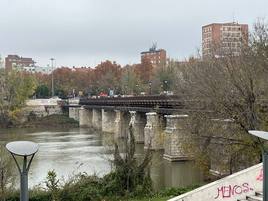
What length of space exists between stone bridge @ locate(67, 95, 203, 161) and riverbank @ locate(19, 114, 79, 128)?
5.89 ft

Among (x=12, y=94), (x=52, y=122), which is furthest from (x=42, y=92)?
(x=12, y=94)

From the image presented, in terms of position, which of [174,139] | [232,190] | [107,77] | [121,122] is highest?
[107,77]

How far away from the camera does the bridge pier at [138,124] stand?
5912 cm

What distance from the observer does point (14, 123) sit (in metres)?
91.4

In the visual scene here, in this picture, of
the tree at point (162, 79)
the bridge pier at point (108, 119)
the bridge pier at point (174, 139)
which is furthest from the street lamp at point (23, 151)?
the tree at point (162, 79)

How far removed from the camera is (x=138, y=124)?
2395 inches

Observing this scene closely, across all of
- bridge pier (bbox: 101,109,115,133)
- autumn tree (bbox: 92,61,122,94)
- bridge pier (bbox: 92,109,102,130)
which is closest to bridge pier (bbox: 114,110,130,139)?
bridge pier (bbox: 101,109,115,133)

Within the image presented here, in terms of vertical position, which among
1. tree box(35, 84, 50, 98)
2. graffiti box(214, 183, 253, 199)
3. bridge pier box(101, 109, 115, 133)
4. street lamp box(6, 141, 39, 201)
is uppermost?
tree box(35, 84, 50, 98)

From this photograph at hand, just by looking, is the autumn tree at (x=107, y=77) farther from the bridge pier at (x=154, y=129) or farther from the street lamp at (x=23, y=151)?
the street lamp at (x=23, y=151)

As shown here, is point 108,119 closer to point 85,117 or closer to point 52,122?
point 85,117

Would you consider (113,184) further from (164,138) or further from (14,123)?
(14,123)

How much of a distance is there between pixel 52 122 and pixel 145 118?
41.9 m

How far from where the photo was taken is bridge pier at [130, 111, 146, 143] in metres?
59.1

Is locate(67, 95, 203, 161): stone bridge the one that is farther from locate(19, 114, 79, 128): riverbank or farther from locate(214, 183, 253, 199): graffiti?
locate(214, 183, 253, 199): graffiti
